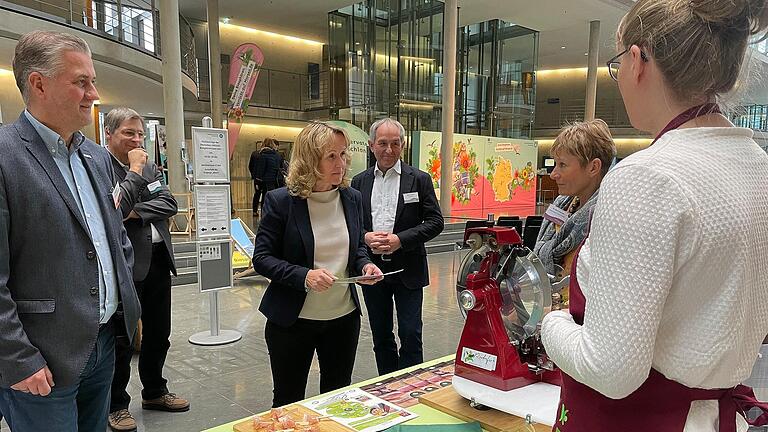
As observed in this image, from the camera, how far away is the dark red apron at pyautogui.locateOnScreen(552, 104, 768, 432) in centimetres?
70

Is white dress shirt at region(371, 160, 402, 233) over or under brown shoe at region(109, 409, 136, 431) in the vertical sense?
over

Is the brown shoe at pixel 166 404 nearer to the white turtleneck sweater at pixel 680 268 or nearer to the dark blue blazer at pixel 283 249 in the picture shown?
the dark blue blazer at pixel 283 249

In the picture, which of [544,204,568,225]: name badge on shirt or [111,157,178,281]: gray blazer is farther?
[111,157,178,281]: gray blazer

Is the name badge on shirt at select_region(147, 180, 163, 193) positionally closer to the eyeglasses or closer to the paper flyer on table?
the paper flyer on table

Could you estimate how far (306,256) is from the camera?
6.48 feet

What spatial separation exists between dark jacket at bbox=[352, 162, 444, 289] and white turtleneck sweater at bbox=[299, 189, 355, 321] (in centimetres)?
70

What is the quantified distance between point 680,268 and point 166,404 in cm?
289

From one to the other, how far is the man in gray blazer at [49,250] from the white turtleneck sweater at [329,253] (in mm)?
720

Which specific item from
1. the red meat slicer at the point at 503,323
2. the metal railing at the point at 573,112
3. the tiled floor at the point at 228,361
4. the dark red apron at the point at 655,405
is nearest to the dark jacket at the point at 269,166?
the tiled floor at the point at 228,361

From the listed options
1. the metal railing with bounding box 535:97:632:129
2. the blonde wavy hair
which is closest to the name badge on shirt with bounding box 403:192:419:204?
the blonde wavy hair

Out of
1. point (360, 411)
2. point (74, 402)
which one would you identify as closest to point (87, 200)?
point (74, 402)

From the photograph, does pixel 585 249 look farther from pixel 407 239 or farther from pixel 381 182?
pixel 381 182

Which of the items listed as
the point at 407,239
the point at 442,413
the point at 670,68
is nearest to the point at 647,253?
the point at 670,68

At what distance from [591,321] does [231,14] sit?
14.9m
